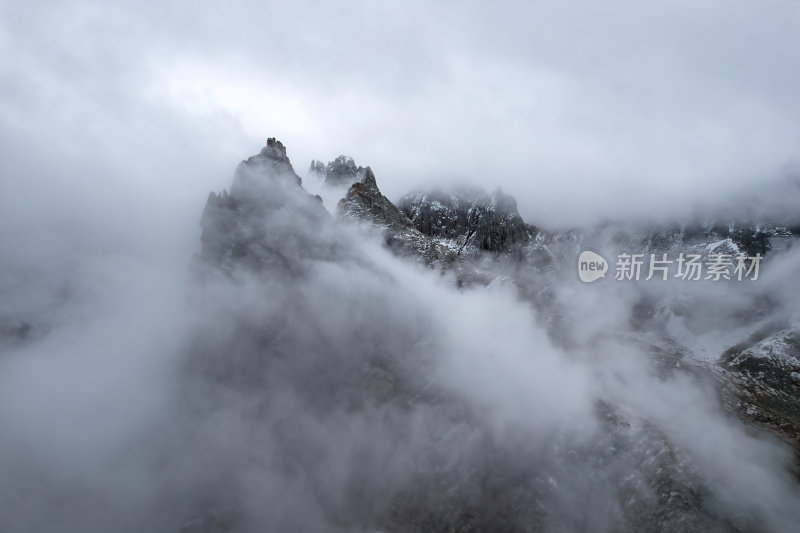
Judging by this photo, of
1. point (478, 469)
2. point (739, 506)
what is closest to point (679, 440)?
point (739, 506)

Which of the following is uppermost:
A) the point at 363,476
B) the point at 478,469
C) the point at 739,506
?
the point at 739,506

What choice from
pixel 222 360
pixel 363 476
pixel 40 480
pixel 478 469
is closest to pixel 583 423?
pixel 478 469

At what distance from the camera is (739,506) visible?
149625 millimetres

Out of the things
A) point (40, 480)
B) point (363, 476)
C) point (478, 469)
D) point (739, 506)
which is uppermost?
point (739, 506)

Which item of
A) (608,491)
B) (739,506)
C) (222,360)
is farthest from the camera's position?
(222,360)

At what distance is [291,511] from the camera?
176750 millimetres

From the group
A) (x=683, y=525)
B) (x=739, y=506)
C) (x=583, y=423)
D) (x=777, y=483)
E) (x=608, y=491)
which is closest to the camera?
(x=683, y=525)

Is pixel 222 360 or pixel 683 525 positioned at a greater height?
pixel 222 360

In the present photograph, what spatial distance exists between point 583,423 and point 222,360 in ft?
518

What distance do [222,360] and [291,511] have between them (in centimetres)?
6979

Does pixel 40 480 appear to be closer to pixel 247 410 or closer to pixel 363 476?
pixel 247 410

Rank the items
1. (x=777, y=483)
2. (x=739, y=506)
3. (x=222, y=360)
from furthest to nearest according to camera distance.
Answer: (x=222, y=360)
(x=777, y=483)
(x=739, y=506)

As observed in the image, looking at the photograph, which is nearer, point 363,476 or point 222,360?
point 363,476

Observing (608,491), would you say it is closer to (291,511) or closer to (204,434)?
(291,511)
